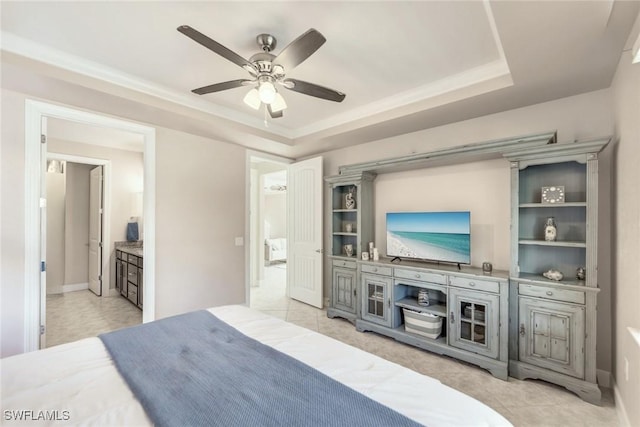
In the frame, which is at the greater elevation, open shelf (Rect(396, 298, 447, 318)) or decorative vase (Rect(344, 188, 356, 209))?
decorative vase (Rect(344, 188, 356, 209))

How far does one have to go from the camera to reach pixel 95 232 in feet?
16.5

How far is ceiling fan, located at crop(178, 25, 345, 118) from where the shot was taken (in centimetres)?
156

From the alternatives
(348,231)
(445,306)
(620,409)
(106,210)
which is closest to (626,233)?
(620,409)

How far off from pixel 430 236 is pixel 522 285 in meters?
0.92

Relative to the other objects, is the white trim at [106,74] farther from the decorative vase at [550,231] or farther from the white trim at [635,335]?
the white trim at [635,335]

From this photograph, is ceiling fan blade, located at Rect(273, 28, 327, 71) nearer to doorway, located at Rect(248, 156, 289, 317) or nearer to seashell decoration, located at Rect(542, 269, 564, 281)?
seashell decoration, located at Rect(542, 269, 564, 281)

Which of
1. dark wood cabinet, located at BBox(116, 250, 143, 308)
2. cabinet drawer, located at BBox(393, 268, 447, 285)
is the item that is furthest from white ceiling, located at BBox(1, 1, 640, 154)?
dark wood cabinet, located at BBox(116, 250, 143, 308)

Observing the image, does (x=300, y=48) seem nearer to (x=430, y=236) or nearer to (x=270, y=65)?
(x=270, y=65)

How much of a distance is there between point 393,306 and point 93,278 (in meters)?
5.32

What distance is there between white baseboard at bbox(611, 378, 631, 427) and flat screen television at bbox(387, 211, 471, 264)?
1.32m

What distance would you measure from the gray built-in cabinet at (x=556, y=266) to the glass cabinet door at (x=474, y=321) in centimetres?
15

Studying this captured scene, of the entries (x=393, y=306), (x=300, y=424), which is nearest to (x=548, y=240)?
(x=393, y=306)

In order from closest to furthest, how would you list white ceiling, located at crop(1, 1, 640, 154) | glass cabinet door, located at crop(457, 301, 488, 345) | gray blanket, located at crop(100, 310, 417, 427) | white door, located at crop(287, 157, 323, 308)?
gray blanket, located at crop(100, 310, 417, 427) < white ceiling, located at crop(1, 1, 640, 154) < glass cabinet door, located at crop(457, 301, 488, 345) < white door, located at crop(287, 157, 323, 308)

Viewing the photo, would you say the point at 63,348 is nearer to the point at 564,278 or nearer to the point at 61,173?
the point at 564,278
